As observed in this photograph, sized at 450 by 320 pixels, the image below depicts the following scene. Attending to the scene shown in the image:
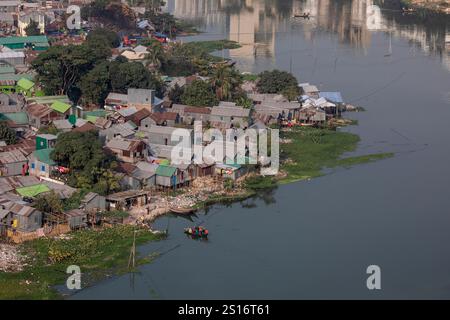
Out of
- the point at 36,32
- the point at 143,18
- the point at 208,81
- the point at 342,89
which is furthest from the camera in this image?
the point at 143,18

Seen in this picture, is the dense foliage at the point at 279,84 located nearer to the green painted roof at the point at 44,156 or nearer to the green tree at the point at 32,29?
the green painted roof at the point at 44,156

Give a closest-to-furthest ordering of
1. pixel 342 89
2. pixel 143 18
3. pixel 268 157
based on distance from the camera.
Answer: pixel 268 157 → pixel 342 89 → pixel 143 18

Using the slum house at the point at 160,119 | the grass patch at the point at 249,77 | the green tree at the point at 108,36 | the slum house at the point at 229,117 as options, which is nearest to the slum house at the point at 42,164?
the slum house at the point at 160,119

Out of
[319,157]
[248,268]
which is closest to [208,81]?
[319,157]

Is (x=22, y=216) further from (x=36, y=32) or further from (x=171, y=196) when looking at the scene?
(x=36, y=32)

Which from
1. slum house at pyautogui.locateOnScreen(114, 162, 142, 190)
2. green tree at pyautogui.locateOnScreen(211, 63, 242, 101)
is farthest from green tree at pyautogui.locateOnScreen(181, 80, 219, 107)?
slum house at pyautogui.locateOnScreen(114, 162, 142, 190)

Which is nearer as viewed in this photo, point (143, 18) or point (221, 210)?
point (221, 210)

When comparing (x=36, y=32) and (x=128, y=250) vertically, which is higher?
(x=36, y=32)
